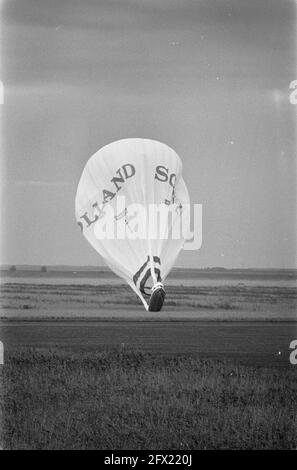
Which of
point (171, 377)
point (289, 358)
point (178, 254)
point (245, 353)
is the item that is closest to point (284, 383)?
point (289, 358)

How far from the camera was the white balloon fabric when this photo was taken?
771cm

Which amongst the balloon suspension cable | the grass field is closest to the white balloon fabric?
the balloon suspension cable

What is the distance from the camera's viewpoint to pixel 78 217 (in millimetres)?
7754

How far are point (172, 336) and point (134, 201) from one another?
10.7m

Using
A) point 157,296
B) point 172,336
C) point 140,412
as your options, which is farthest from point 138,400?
point 172,336

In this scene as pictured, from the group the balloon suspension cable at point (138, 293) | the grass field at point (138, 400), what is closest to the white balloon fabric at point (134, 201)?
the balloon suspension cable at point (138, 293)

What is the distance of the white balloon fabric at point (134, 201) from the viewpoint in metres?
7.71

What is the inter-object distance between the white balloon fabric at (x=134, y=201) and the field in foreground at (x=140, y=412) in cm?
98

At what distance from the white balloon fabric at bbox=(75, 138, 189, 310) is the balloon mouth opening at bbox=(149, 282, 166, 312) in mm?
62

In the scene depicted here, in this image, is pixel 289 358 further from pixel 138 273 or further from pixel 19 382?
pixel 19 382

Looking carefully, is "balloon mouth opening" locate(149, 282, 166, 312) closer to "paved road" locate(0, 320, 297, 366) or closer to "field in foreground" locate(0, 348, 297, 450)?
"paved road" locate(0, 320, 297, 366)

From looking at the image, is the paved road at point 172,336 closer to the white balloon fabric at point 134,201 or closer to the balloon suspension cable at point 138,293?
the balloon suspension cable at point 138,293
